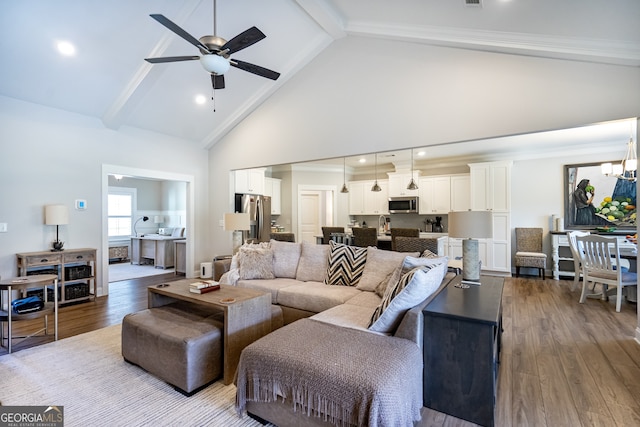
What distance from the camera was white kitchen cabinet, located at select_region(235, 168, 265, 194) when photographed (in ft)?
20.5

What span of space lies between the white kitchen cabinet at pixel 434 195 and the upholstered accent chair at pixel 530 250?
158 cm

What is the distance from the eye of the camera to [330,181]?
838cm

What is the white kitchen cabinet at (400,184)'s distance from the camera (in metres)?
7.39

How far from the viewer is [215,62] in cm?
261

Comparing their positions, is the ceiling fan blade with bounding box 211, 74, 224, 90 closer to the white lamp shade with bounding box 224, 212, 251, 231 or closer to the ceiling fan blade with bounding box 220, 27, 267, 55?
the ceiling fan blade with bounding box 220, 27, 267, 55

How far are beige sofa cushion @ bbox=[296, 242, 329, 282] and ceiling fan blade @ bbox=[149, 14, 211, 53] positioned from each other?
98.7 inches

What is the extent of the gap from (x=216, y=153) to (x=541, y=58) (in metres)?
5.58

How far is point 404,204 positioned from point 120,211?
25.9 ft

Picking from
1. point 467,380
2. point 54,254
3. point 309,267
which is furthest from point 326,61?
point 54,254

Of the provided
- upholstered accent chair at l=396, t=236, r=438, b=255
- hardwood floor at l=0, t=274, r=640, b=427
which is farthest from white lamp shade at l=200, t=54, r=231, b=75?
hardwood floor at l=0, t=274, r=640, b=427

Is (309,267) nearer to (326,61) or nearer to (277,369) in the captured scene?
(277,369)

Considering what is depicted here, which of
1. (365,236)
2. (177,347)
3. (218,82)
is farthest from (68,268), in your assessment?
(365,236)

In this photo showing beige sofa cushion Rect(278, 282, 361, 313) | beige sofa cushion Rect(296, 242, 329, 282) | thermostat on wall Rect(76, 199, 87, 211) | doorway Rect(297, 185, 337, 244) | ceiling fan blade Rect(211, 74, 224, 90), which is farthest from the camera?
doorway Rect(297, 185, 337, 244)

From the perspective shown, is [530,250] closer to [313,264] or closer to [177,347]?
[313,264]
